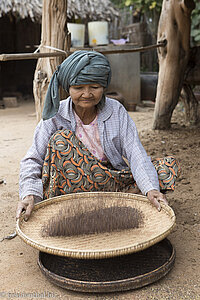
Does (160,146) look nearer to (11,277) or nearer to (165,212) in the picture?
(165,212)

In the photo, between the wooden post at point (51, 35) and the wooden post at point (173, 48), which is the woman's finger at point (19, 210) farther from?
the wooden post at point (173, 48)

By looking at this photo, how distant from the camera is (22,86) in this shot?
10797 mm

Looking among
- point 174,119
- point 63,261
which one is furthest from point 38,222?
point 174,119

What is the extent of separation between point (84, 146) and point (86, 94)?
309 millimetres

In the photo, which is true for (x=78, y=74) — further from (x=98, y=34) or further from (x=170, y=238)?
(x=98, y=34)

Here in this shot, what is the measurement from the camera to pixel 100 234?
186 cm

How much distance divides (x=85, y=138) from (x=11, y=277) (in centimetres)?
90

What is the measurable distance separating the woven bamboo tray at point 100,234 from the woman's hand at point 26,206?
36 millimetres

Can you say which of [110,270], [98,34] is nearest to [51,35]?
[110,270]

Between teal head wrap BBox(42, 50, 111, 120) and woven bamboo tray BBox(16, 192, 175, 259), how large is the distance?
527mm

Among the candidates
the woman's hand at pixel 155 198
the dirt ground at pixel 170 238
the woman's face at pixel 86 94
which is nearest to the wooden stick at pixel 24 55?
the woman's face at pixel 86 94

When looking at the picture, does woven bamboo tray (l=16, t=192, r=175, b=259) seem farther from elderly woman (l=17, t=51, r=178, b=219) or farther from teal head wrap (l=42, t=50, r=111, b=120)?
teal head wrap (l=42, t=50, r=111, b=120)

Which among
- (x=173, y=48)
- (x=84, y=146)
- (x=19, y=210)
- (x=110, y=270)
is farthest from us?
(x=173, y=48)

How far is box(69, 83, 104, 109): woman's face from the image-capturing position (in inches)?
83.2
